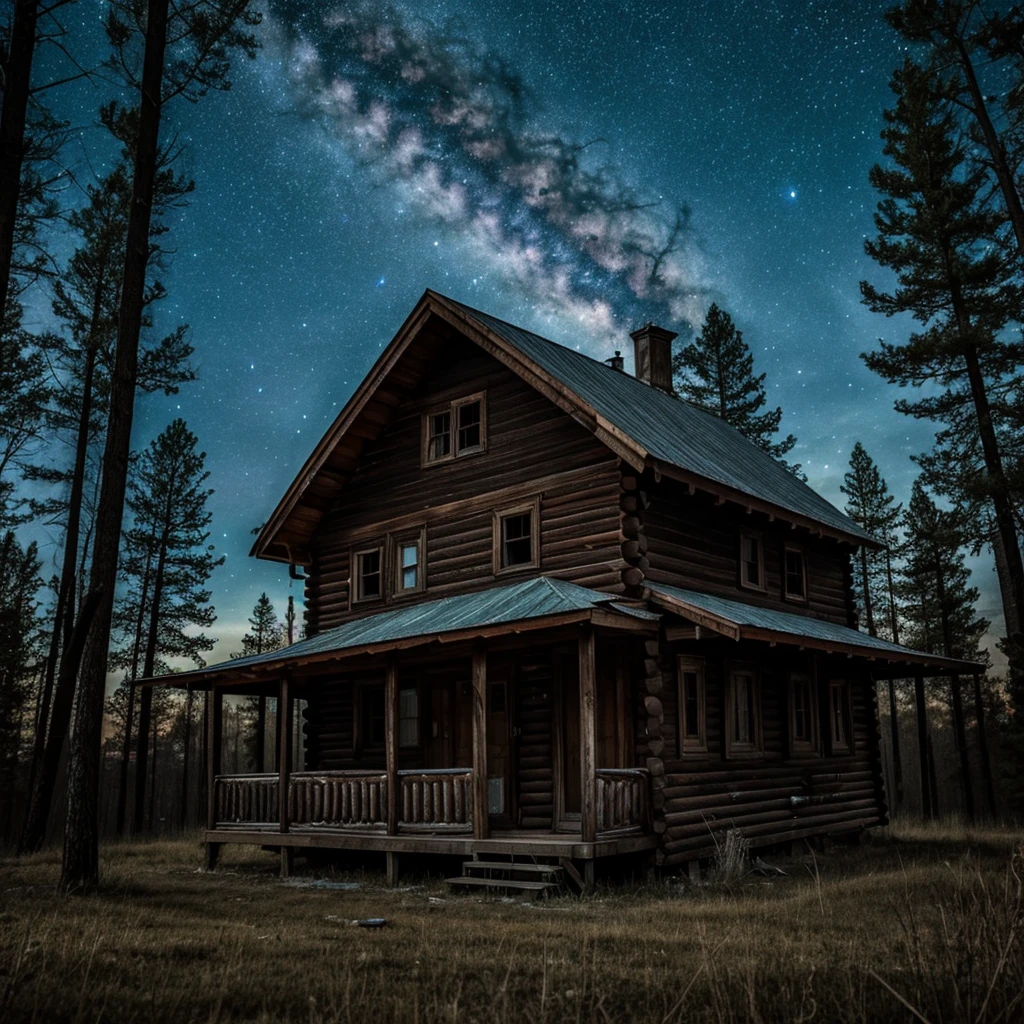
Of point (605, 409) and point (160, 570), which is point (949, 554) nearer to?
point (605, 409)

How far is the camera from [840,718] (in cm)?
2367

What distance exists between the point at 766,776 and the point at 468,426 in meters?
9.43

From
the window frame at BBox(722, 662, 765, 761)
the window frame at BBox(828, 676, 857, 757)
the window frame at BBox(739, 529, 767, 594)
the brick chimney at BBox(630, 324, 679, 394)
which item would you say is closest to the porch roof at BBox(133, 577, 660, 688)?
the window frame at BBox(722, 662, 765, 761)

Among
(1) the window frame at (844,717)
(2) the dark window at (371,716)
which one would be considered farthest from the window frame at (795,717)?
(2) the dark window at (371,716)

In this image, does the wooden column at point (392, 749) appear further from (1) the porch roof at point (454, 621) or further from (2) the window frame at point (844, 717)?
(2) the window frame at point (844, 717)

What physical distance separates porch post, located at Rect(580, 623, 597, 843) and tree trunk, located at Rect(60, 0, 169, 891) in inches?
278

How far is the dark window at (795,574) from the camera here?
23.0 m

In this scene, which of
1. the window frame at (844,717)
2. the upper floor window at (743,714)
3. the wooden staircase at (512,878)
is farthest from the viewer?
the window frame at (844,717)

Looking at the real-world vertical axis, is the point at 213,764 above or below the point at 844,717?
below

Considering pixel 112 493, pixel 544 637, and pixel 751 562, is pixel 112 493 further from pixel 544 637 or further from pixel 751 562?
pixel 751 562

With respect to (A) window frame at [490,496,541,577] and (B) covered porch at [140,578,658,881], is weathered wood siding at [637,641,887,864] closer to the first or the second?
(B) covered porch at [140,578,658,881]

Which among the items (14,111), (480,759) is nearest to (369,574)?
(480,759)

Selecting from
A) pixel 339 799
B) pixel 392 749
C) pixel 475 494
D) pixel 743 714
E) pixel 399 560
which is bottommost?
pixel 339 799

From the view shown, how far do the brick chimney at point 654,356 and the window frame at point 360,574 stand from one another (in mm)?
9662
